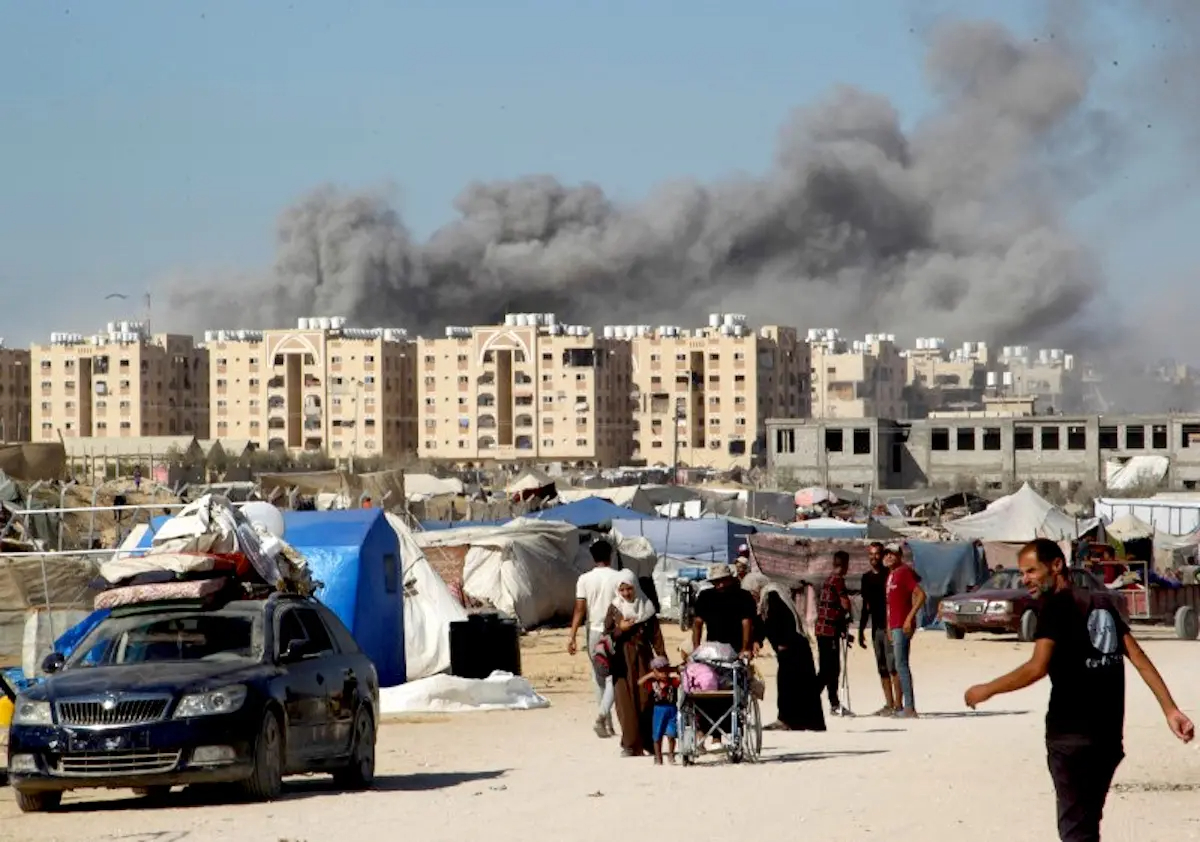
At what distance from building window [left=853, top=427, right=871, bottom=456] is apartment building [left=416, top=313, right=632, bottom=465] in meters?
56.5

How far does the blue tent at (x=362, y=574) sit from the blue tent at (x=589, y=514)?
18809mm

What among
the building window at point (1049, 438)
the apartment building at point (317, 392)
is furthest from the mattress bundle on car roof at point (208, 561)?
the apartment building at point (317, 392)

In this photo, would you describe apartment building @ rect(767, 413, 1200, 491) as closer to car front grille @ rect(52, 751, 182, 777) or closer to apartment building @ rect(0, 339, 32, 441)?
car front grille @ rect(52, 751, 182, 777)

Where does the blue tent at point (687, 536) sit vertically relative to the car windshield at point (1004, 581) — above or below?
above

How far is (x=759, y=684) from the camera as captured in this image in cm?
1462

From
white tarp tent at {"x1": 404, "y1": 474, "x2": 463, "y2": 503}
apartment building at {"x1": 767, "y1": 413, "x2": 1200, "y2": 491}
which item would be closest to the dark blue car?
white tarp tent at {"x1": 404, "y1": 474, "x2": 463, "y2": 503}

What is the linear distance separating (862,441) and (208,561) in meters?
94.9

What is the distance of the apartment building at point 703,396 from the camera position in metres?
171

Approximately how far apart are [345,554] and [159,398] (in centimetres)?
16323

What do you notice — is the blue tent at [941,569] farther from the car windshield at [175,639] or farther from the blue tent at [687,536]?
the car windshield at [175,639]

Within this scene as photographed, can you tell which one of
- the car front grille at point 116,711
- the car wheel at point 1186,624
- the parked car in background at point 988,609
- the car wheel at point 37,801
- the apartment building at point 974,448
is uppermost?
the apartment building at point 974,448

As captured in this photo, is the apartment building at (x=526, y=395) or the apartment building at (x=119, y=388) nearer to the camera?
the apartment building at (x=526, y=395)

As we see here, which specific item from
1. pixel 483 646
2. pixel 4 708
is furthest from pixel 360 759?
pixel 483 646

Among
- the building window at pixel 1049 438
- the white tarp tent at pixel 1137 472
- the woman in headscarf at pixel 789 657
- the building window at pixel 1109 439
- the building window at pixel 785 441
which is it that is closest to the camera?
the woman in headscarf at pixel 789 657
